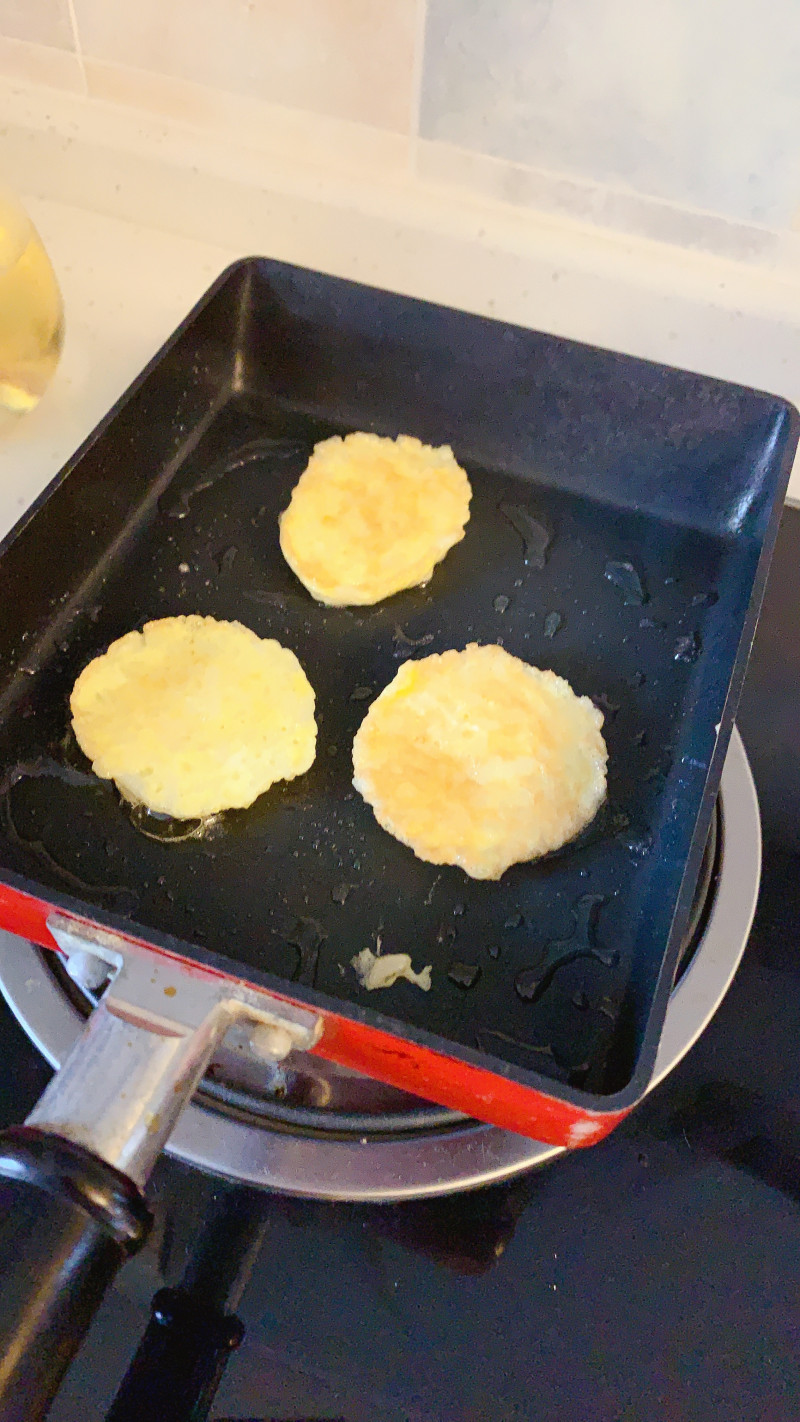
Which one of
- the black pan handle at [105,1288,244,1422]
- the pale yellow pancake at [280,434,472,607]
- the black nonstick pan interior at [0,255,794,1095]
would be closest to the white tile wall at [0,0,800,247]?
the black nonstick pan interior at [0,255,794,1095]

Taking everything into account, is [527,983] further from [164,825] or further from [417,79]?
[417,79]

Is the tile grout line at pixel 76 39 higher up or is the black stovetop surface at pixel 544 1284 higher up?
the tile grout line at pixel 76 39

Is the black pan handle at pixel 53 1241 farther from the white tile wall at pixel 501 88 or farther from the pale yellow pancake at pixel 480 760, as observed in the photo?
the white tile wall at pixel 501 88

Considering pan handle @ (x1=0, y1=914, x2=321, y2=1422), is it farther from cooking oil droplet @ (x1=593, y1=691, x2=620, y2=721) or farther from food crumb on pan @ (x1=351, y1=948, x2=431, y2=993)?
cooking oil droplet @ (x1=593, y1=691, x2=620, y2=721)

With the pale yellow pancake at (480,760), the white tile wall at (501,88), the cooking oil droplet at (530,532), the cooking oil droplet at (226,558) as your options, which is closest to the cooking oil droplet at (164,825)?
the pale yellow pancake at (480,760)

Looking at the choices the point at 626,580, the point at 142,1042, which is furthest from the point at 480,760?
the point at 142,1042

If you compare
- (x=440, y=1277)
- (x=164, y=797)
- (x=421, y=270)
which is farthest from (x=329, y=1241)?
(x=421, y=270)
